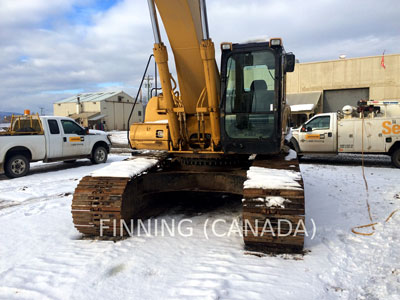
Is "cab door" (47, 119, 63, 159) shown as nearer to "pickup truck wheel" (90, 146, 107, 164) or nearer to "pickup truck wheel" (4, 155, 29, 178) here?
"pickup truck wheel" (4, 155, 29, 178)

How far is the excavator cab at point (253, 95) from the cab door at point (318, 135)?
23.9 ft

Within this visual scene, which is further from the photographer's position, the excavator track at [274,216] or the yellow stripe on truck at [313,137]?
the yellow stripe on truck at [313,137]

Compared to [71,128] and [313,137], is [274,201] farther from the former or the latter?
[71,128]

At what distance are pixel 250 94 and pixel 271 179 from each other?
4.67 ft

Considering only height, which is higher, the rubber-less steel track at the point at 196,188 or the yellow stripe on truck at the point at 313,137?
the yellow stripe on truck at the point at 313,137

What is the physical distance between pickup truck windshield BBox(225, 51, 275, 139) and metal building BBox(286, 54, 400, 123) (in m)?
21.0

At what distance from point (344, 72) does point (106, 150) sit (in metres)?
22.3

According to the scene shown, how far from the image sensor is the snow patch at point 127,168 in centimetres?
469

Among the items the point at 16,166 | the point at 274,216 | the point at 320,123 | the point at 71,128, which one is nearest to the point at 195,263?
the point at 274,216

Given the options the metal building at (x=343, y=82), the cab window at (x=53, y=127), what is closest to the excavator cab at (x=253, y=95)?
the cab window at (x=53, y=127)

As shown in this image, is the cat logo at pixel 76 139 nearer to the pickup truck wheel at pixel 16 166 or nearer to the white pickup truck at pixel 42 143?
the white pickup truck at pixel 42 143

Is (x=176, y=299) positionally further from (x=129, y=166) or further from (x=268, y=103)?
(x=268, y=103)

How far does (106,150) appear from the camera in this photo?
12.5m

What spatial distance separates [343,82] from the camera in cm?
2670
